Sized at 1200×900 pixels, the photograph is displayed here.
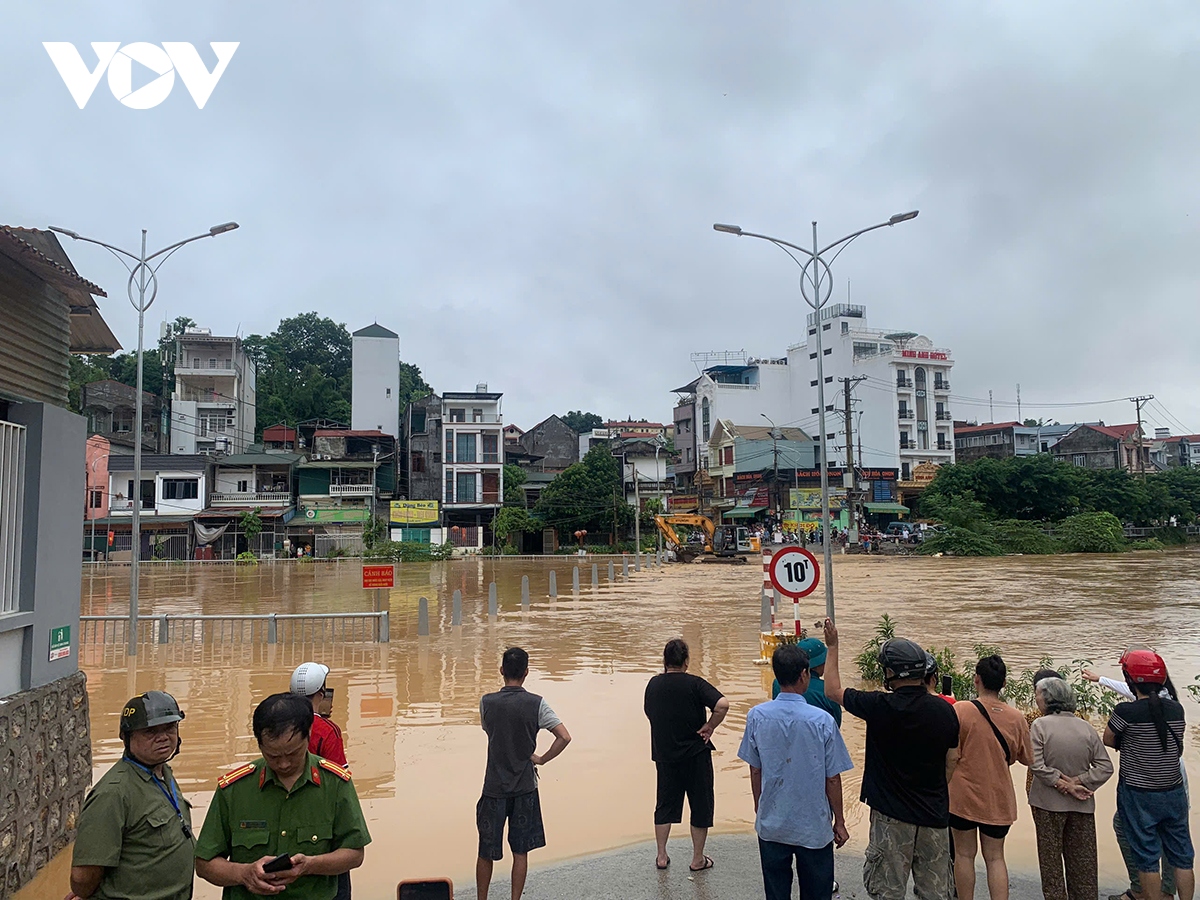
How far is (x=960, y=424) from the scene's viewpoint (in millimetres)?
90562

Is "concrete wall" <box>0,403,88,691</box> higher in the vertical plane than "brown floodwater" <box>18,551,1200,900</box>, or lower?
higher

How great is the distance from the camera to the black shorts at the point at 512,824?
17.1 ft

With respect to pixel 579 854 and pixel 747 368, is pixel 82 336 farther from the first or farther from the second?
pixel 747 368

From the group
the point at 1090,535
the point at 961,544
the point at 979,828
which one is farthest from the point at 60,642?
the point at 1090,535

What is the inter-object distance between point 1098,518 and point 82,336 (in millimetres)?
59563

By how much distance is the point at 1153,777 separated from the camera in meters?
4.90

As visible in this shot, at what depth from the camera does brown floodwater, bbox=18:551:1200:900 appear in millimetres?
7184

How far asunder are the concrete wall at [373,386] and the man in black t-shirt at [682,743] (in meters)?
64.4

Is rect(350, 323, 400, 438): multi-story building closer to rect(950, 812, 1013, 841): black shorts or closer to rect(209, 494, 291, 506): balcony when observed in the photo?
rect(209, 494, 291, 506): balcony

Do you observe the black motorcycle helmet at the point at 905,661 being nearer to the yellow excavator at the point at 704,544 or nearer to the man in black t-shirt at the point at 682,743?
the man in black t-shirt at the point at 682,743

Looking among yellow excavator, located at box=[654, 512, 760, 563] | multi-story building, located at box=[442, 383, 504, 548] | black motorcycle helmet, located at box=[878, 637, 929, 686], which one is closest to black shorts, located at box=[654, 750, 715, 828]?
black motorcycle helmet, located at box=[878, 637, 929, 686]

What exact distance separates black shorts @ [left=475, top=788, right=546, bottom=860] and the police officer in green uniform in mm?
1988

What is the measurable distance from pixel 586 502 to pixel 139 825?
55102 mm

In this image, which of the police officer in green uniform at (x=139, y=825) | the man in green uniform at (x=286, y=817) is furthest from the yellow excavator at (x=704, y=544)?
the man in green uniform at (x=286, y=817)
